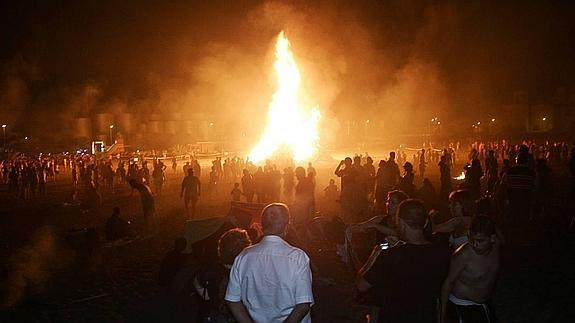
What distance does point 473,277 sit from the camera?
378cm

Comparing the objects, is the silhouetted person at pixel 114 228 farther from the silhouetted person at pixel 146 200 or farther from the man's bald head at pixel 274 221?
the man's bald head at pixel 274 221

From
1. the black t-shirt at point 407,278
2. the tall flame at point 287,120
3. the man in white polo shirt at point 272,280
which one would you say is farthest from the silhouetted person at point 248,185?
the tall flame at point 287,120

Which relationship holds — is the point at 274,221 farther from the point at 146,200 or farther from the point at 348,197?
the point at 146,200

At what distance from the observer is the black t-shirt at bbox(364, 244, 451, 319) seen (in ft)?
10.8

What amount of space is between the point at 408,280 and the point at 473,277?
0.79m

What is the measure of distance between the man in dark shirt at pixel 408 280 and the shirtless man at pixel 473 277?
364 mm

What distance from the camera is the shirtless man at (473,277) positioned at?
3684mm

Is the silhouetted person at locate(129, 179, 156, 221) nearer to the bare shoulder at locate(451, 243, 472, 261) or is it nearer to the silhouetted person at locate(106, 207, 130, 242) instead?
the silhouetted person at locate(106, 207, 130, 242)

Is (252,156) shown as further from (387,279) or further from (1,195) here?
(387,279)

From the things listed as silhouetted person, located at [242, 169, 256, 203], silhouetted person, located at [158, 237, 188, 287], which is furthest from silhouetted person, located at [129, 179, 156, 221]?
silhouetted person, located at [158, 237, 188, 287]

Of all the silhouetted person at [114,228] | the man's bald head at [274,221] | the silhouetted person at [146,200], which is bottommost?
the silhouetted person at [114,228]

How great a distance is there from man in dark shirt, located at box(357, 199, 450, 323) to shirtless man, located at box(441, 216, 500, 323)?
1.19 ft

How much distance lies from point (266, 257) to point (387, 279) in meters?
0.81

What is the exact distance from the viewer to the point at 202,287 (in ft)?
14.1
